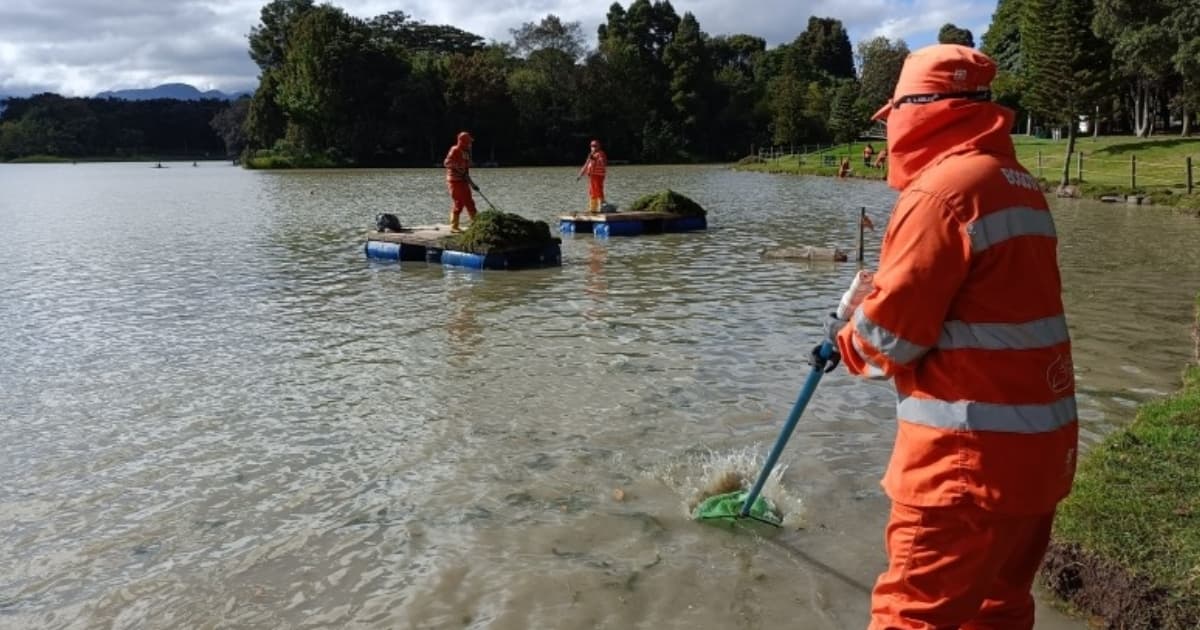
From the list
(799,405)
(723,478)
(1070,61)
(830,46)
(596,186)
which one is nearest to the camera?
(799,405)

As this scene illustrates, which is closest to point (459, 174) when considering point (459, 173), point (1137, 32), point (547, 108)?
point (459, 173)

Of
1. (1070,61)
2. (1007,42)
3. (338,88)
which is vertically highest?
(1007,42)

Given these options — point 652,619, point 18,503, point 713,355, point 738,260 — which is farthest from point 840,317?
point 738,260

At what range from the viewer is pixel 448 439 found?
7.35 m

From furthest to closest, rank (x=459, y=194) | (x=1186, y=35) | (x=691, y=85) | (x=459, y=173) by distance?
(x=691, y=85) < (x=1186, y=35) < (x=459, y=194) < (x=459, y=173)

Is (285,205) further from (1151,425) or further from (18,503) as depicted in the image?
(1151,425)

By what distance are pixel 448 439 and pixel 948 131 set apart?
17.1 ft

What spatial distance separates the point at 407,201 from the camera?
36.9 m

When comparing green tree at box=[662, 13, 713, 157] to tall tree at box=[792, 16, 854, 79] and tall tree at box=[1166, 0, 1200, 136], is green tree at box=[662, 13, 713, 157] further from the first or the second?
tall tree at box=[1166, 0, 1200, 136]

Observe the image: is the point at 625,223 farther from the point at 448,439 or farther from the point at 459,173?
the point at 448,439

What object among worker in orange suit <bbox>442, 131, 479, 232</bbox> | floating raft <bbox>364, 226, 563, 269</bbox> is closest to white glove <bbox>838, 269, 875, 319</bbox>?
floating raft <bbox>364, 226, 563, 269</bbox>

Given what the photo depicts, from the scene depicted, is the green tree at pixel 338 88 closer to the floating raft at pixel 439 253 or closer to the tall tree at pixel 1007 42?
the tall tree at pixel 1007 42

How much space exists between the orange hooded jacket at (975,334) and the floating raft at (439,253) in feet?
45.5

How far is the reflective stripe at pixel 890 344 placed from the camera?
2766mm
